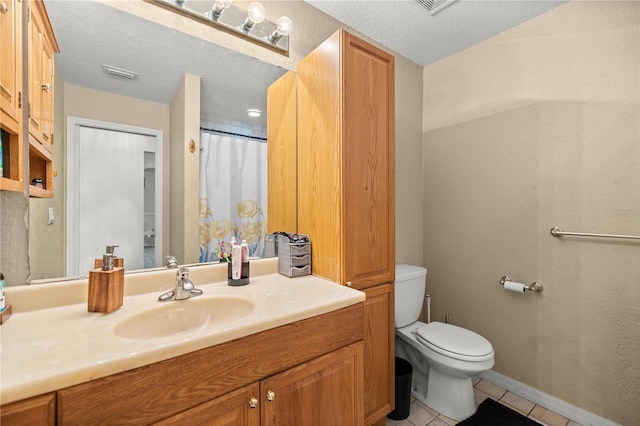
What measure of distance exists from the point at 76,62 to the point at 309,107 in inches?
37.7

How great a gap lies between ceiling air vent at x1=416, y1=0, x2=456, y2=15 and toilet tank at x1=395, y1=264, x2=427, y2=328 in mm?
1682

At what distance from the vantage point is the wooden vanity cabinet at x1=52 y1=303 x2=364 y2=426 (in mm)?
634

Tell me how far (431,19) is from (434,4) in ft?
0.44

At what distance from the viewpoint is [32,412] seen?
0.56 meters

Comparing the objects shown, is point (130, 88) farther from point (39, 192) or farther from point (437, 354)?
point (437, 354)

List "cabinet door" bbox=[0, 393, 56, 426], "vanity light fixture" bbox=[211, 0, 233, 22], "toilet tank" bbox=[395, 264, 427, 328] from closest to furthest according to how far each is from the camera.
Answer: "cabinet door" bbox=[0, 393, 56, 426]
"vanity light fixture" bbox=[211, 0, 233, 22]
"toilet tank" bbox=[395, 264, 427, 328]

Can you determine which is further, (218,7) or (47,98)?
(218,7)

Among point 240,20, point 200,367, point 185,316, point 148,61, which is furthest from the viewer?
point 240,20

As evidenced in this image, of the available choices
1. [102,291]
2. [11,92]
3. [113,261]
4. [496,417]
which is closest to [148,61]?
[11,92]

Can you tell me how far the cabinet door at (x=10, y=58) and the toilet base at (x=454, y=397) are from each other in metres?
2.22

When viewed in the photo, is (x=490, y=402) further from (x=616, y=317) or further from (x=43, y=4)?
(x=43, y=4)

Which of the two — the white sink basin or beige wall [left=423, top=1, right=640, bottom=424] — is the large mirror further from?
beige wall [left=423, top=1, right=640, bottom=424]

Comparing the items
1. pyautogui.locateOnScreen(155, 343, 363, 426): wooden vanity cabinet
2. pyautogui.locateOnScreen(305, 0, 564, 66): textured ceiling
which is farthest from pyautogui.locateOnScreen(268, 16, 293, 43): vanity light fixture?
pyautogui.locateOnScreen(155, 343, 363, 426): wooden vanity cabinet

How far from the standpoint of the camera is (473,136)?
2113mm
